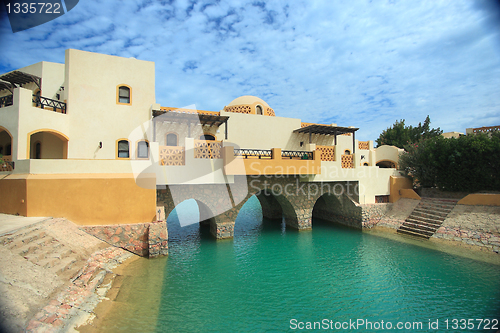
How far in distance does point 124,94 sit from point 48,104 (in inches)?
120

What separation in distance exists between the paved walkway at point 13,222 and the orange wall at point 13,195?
251 mm

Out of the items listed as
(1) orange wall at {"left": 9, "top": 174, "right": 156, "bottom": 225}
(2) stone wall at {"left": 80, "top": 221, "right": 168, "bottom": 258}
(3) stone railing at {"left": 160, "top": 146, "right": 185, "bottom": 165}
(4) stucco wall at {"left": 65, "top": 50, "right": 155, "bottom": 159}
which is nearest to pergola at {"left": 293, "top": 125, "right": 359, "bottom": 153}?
(3) stone railing at {"left": 160, "top": 146, "right": 185, "bottom": 165}

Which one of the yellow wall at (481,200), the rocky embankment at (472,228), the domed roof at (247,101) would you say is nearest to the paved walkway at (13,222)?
the domed roof at (247,101)

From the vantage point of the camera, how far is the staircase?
12430 millimetres

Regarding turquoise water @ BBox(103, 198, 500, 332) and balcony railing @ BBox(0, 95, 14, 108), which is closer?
turquoise water @ BBox(103, 198, 500, 332)

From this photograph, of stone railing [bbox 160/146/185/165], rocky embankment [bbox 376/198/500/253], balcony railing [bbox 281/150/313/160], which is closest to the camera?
stone railing [bbox 160/146/185/165]

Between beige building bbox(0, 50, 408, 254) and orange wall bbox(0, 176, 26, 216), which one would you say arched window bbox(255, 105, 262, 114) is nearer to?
beige building bbox(0, 50, 408, 254)

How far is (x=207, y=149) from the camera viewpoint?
10.4m

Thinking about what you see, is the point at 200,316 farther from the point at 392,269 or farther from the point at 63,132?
the point at 63,132

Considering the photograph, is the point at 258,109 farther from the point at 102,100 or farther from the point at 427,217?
the point at 427,217

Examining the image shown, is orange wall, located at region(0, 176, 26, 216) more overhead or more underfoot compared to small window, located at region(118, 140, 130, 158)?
more underfoot

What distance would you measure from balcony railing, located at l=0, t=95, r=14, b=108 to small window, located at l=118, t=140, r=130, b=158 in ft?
13.5

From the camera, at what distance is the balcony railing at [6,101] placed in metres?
9.81

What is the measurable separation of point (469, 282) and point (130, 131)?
1440 centimetres
